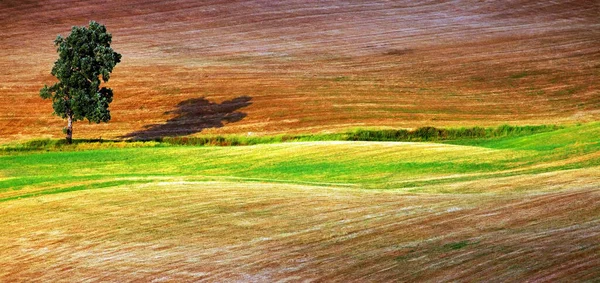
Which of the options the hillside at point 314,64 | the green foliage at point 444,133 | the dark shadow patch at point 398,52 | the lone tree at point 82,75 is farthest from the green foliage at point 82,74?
the dark shadow patch at point 398,52

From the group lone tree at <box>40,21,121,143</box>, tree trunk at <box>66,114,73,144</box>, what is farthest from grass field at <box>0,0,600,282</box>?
lone tree at <box>40,21,121,143</box>

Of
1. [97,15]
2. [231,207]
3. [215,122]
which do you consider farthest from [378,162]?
[97,15]

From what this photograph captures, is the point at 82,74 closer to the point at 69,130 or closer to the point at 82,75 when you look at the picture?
the point at 82,75

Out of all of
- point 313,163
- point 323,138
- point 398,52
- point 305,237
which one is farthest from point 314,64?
point 305,237

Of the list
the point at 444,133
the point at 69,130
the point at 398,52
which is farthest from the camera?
the point at 398,52

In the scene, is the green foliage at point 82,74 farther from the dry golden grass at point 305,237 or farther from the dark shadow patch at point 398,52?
the dark shadow patch at point 398,52

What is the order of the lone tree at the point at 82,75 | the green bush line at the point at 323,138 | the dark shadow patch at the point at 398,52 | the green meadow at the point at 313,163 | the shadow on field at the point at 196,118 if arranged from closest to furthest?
the green meadow at the point at 313,163 < the green bush line at the point at 323,138 < the lone tree at the point at 82,75 < the shadow on field at the point at 196,118 < the dark shadow patch at the point at 398,52

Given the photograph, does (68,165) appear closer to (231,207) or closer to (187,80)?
(231,207)
